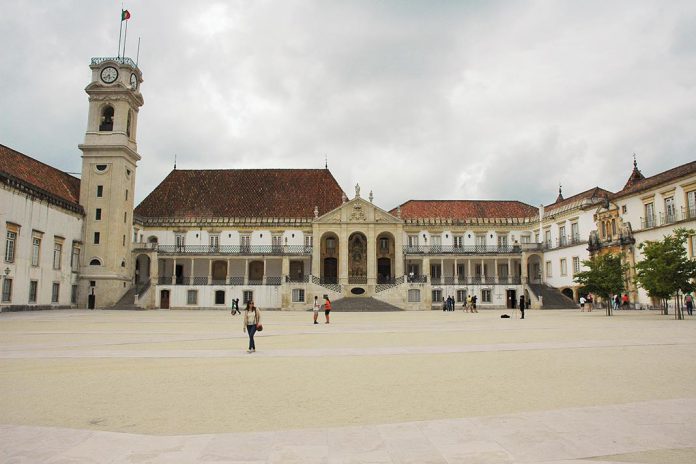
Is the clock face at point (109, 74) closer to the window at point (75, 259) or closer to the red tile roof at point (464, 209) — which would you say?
the window at point (75, 259)

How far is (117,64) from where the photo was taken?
47750 millimetres

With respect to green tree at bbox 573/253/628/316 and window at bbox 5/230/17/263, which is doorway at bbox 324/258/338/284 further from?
window at bbox 5/230/17/263

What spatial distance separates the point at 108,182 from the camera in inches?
1836

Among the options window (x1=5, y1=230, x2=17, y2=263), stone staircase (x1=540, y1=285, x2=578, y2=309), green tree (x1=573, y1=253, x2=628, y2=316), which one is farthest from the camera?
stone staircase (x1=540, y1=285, x2=578, y2=309)

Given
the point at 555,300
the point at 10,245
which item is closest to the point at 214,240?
the point at 10,245

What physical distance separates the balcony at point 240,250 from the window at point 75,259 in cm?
831

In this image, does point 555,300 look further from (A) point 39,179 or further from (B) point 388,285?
(A) point 39,179

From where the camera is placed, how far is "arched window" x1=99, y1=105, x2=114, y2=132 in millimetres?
48156

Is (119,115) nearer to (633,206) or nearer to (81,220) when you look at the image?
(81,220)

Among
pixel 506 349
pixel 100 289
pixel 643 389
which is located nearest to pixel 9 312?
pixel 100 289

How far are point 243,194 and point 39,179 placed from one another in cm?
2106

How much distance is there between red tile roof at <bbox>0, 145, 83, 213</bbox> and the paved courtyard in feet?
96.2

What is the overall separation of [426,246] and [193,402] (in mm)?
49347

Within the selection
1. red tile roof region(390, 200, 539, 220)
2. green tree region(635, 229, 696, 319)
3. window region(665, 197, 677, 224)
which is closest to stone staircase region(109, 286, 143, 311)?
red tile roof region(390, 200, 539, 220)
